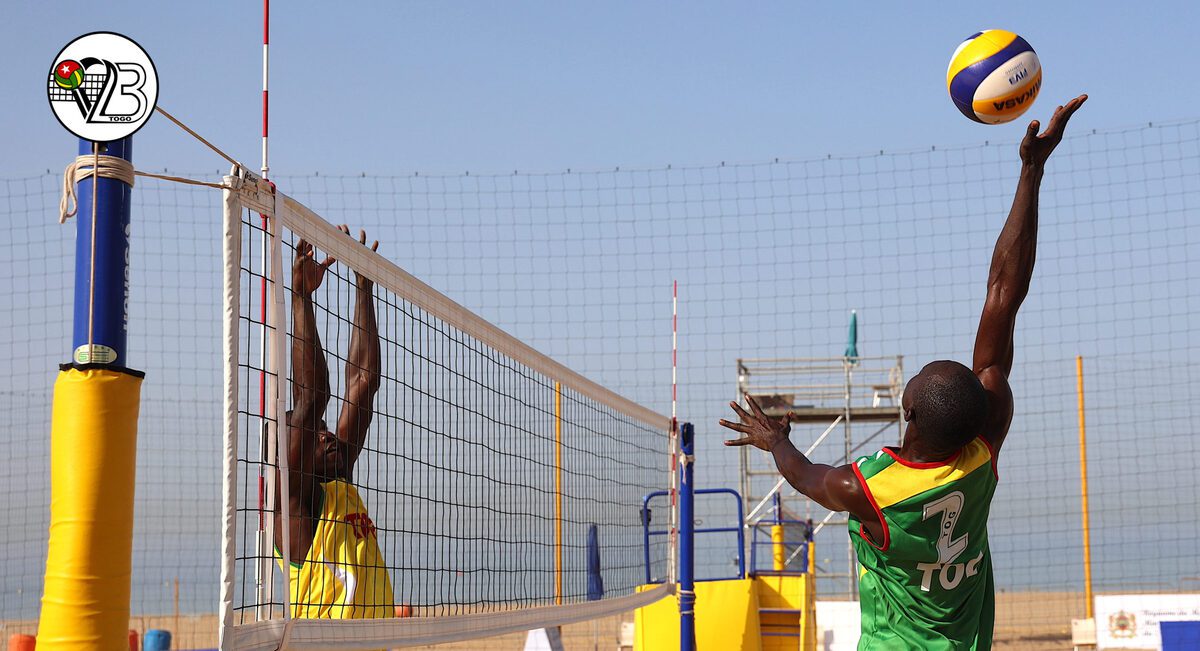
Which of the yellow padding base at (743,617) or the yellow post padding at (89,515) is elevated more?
the yellow post padding at (89,515)

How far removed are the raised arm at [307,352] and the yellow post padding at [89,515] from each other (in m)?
Result: 1.09

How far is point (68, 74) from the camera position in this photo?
2.28 metres

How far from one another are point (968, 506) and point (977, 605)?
289 millimetres

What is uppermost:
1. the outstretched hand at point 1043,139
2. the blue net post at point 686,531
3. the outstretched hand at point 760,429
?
the outstretched hand at point 1043,139

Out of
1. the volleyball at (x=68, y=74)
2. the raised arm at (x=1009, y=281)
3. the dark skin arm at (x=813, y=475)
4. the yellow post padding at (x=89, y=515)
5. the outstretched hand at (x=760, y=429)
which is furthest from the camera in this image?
the outstretched hand at (x=760, y=429)

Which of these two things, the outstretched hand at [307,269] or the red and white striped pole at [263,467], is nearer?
the red and white striped pole at [263,467]

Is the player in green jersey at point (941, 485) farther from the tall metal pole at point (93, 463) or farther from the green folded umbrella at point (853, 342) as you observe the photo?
the green folded umbrella at point (853, 342)

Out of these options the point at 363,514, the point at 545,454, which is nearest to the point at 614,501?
the point at 545,454

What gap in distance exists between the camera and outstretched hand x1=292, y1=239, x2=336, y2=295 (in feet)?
11.4

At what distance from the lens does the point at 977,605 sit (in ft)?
10.3

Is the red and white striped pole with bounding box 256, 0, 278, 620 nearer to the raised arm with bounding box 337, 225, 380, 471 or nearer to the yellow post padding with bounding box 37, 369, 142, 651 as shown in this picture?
the yellow post padding with bounding box 37, 369, 142, 651

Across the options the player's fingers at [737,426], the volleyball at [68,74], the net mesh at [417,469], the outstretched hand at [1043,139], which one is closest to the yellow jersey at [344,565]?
the net mesh at [417,469]

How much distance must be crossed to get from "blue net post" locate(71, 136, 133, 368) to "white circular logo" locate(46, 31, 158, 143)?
0.20 ft

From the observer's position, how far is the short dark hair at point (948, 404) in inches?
113
